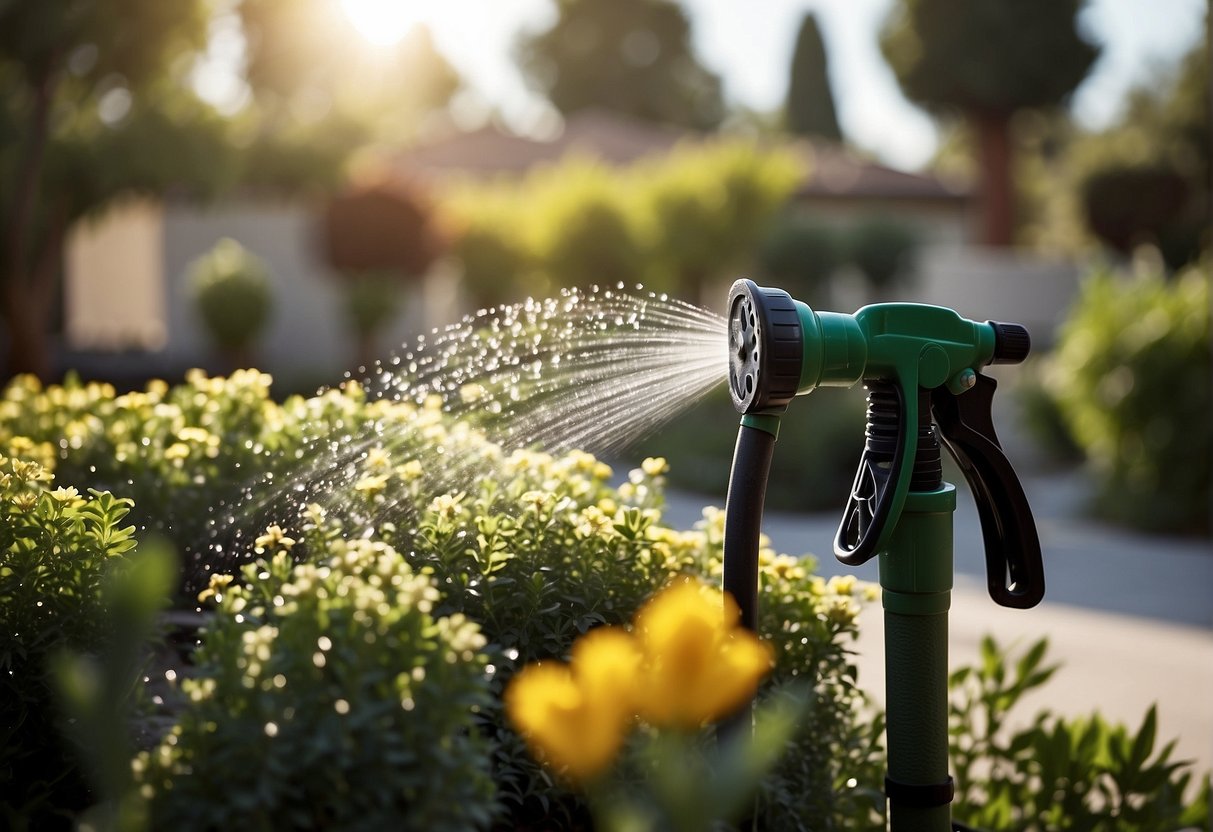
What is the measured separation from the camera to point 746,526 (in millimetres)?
1516

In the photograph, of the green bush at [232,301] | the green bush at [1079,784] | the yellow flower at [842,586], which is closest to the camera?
the yellow flower at [842,586]

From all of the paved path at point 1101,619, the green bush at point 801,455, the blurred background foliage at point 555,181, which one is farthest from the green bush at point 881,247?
the paved path at point 1101,619

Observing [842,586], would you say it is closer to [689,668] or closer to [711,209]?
[689,668]

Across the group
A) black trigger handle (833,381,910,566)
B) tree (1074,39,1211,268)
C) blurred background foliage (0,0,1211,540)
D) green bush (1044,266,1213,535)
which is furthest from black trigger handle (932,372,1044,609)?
tree (1074,39,1211,268)

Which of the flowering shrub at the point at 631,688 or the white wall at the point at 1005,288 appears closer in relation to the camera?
the flowering shrub at the point at 631,688

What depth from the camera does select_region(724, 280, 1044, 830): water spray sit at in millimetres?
1514

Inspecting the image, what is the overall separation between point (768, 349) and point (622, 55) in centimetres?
4069

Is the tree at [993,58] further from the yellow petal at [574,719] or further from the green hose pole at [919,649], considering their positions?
the yellow petal at [574,719]

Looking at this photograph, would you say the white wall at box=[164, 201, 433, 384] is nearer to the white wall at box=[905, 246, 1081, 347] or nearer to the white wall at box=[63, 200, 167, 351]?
the white wall at box=[63, 200, 167, 351]

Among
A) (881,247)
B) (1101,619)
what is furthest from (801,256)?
(1101,619)

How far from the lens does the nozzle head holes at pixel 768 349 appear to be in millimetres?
1463

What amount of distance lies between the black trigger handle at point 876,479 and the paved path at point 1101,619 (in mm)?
973

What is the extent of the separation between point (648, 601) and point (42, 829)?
0.90 m

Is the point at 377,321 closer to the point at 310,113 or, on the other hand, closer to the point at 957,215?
the point at 310,113
